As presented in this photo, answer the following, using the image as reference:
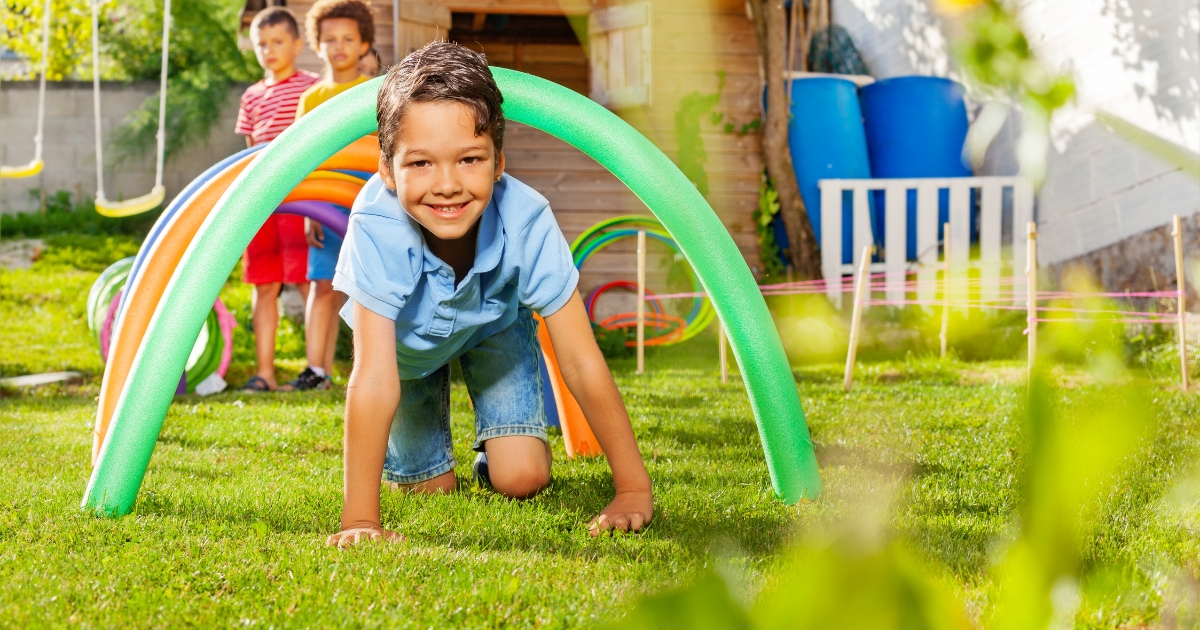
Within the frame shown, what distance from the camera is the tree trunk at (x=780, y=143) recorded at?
22.7 ft

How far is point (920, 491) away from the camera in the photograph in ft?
7.72

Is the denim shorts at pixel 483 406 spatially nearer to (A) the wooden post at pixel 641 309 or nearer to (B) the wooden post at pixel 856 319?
(B) the wooden post at pixel 856 319

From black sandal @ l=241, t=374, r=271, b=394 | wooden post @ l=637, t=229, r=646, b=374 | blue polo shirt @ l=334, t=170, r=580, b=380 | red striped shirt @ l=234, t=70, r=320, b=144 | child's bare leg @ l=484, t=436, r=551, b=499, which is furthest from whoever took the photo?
wooden post @ l=637, t=229, r=646, b=374

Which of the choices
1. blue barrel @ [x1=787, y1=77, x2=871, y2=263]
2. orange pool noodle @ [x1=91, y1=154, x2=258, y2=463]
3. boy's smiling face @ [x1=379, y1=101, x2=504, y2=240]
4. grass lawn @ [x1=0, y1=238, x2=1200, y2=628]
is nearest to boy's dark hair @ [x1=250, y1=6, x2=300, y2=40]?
grass lawn @ [x1=0, y1=238, x2=1200, y2=628]

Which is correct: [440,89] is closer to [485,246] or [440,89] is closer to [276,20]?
[485,246]

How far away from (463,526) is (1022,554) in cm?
200

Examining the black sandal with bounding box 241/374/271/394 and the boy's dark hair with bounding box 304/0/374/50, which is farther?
the black sandal with bounding box 241/374/271/394

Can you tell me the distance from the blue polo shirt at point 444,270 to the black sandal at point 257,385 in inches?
98.6

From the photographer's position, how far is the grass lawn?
59.7 inches

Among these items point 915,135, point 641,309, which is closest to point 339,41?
point 641,309

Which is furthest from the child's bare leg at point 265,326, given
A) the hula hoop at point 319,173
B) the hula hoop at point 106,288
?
the hula hoop at point 319,173

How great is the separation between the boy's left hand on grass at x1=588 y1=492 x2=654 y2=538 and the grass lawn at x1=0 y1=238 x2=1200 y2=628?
0.15 feet

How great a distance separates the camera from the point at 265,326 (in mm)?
4641

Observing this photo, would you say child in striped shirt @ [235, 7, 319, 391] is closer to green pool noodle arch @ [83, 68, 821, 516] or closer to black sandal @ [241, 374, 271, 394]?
black sandal @ [241, 374, 271, 394]
